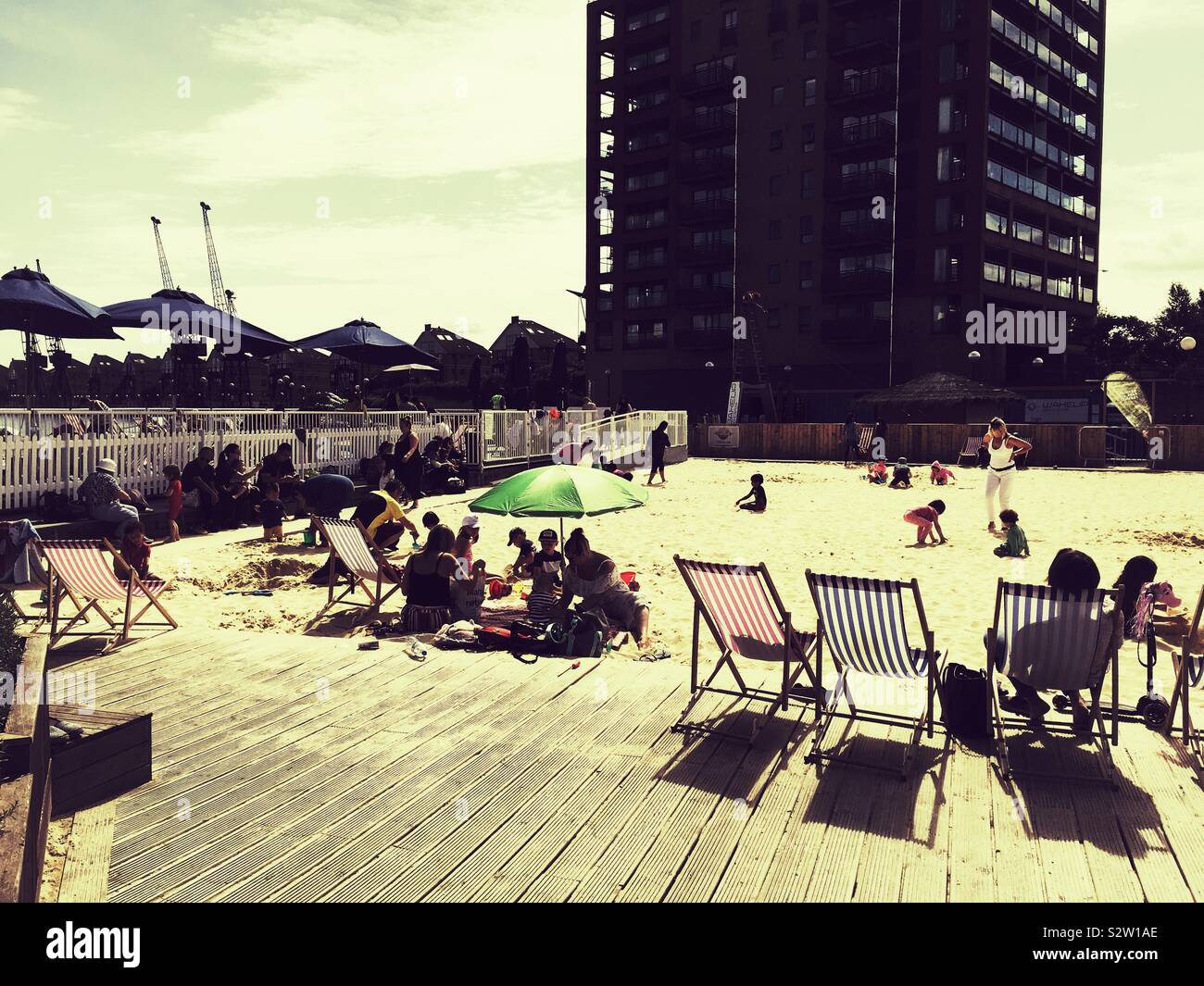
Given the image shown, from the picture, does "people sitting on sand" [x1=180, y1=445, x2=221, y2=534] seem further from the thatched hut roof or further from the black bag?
the thatched hut roof

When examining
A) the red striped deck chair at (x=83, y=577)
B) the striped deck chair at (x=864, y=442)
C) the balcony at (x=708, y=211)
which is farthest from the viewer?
the balcony at (x=708, y=211)

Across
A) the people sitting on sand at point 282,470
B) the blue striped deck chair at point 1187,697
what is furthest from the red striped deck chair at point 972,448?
the blue striped deck chair at point 1187,697

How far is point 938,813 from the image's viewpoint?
429 cm

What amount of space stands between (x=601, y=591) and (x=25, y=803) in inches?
210

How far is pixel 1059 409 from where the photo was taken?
139 ft

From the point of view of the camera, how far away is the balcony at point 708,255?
5788cm

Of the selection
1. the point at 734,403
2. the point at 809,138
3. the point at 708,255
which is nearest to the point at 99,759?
the point at 734,403

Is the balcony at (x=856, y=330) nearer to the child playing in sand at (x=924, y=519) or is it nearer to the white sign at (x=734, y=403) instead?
the white sign at (x=734, y=403)

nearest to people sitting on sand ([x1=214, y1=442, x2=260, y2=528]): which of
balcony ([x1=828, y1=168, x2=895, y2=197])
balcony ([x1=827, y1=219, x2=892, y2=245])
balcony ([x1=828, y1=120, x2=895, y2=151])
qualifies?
balcony ([x1=827, y1=219, x2=892, y2=245])

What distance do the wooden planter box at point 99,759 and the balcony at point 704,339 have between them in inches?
2151

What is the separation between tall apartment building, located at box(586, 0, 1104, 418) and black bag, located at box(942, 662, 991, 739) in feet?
153

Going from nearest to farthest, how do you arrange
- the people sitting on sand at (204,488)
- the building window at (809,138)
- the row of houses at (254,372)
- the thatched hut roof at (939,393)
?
the people sitting on sand at (204,488), the row of houses at (254,372), the thatched hut roof at (939,393), the building window at (809,138)

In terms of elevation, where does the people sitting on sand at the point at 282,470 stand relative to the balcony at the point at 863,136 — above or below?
below

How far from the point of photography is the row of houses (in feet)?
91.9
